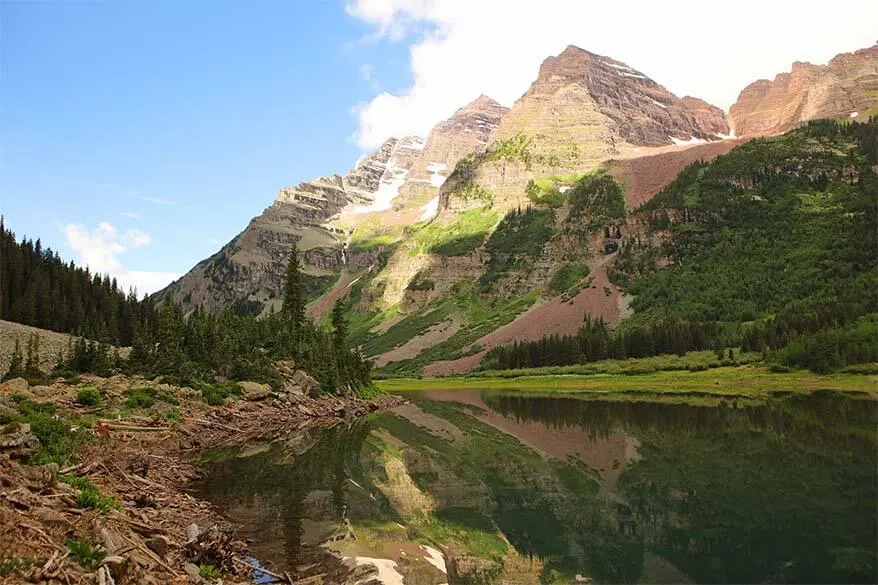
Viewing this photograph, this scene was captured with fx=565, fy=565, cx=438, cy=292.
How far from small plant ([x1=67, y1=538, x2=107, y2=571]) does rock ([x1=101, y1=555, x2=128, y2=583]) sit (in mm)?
133

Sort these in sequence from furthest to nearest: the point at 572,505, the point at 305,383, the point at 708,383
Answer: the point at 708,383
the point at 305,383
the point at 572,505

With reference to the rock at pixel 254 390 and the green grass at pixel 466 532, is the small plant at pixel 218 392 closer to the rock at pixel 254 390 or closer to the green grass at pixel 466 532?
the rock at pixel 254 390

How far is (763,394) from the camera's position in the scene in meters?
83.4

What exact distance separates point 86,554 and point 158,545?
2652mm

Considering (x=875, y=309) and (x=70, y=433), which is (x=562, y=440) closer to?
(x=70, y=433)

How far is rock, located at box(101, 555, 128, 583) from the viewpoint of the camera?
10.5 metres

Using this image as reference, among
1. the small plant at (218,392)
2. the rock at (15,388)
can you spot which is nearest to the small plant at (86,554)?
the rock at (15,388)

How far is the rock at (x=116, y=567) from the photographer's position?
10.5 m

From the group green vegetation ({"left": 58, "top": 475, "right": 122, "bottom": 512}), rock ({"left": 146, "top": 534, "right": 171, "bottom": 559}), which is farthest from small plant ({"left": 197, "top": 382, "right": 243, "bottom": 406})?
rock ({"left": 146, "top": 534, "right": 171, "bottom": 559})

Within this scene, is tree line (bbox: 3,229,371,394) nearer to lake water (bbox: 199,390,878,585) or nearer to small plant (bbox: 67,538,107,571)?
lake water (bbox: 199,390,878,585)

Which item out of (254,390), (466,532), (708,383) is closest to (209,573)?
(466,532)

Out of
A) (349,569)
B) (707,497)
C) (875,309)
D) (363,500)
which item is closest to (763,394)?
(875,309)

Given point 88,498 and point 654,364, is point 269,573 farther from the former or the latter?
point 654,364

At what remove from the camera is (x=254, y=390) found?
51.6 metres
